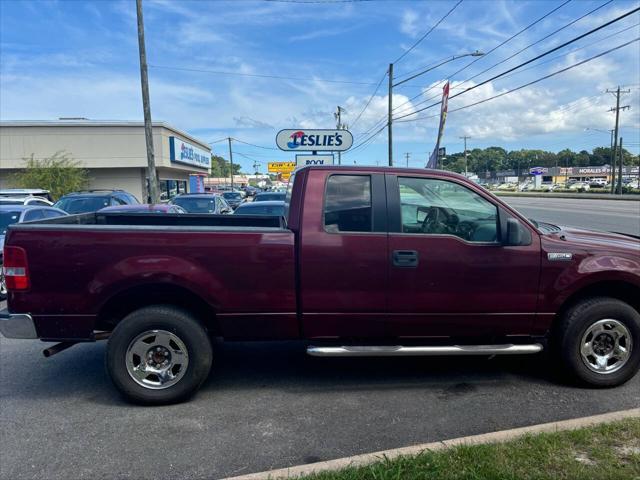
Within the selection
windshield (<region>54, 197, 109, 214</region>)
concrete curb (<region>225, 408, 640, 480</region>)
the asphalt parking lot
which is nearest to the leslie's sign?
windshield (<region>54, 197, 109, 214</region>)

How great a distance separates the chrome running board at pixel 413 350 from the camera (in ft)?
13.1

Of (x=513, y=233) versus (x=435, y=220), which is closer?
(x=513, y=233)

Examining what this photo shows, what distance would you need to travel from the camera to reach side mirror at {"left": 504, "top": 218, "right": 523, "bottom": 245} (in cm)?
392

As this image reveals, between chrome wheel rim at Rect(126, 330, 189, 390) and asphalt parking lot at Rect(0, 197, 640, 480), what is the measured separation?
0.85ft

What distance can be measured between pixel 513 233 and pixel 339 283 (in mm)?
1481

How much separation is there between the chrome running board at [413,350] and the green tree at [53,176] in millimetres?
26982

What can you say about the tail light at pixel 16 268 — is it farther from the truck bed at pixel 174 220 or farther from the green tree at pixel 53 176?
the green tree at pixel 53 176

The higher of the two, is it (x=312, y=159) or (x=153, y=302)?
(x=312, y=159)

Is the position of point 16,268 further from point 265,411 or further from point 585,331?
point 585,331

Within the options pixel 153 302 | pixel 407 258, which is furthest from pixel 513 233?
pixel 153 302

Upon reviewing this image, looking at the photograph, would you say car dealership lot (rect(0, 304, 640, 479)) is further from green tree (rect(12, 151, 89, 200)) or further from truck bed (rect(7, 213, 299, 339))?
green tree (rect(12, 151, 89, 200))

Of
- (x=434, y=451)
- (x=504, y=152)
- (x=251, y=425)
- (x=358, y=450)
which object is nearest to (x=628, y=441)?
(x=434, y=451)

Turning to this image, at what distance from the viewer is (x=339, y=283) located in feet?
13.0

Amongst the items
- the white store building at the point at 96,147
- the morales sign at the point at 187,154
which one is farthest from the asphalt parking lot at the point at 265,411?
the morales sign at the point at 187,154
